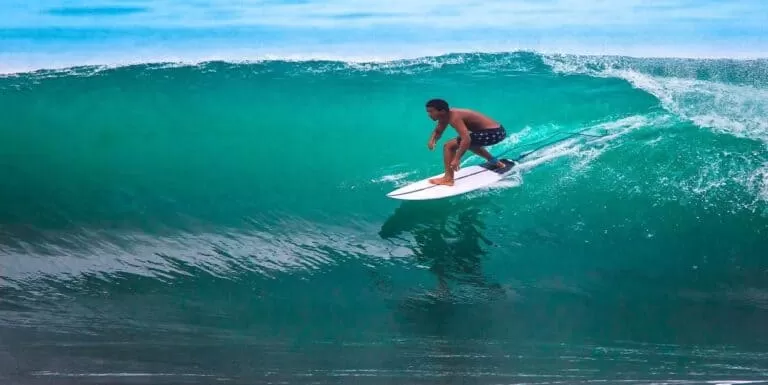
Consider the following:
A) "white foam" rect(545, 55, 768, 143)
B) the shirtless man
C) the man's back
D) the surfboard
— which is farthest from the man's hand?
"white foam" rect(545, 55, 768, 143)

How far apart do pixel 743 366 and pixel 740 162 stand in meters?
1.68

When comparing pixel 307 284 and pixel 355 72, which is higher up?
pixel 355 72

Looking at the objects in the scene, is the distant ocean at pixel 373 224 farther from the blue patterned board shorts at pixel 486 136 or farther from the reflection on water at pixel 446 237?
the blue patterned board shorts at pixel 486 136

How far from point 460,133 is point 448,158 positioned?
0.54 ft

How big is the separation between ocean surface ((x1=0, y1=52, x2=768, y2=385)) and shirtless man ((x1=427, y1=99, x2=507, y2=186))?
8.3 inches

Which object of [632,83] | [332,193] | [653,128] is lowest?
[332,193]

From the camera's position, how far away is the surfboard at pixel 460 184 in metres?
3.99

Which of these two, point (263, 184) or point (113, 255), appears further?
point (263, 184)

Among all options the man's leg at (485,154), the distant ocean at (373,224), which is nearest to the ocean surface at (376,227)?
the distant ocean at (373,224)

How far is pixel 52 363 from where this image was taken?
2902 mm

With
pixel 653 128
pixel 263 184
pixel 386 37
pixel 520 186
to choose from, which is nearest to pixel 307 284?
pixel 263 184

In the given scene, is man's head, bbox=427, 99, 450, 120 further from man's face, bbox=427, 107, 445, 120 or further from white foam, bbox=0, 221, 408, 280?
Result: white foam, bbox=0, 221, 408, 280

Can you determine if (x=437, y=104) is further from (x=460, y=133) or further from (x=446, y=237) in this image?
(x=446, y=237)

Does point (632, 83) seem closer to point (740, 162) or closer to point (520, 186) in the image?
point (740, 162)
